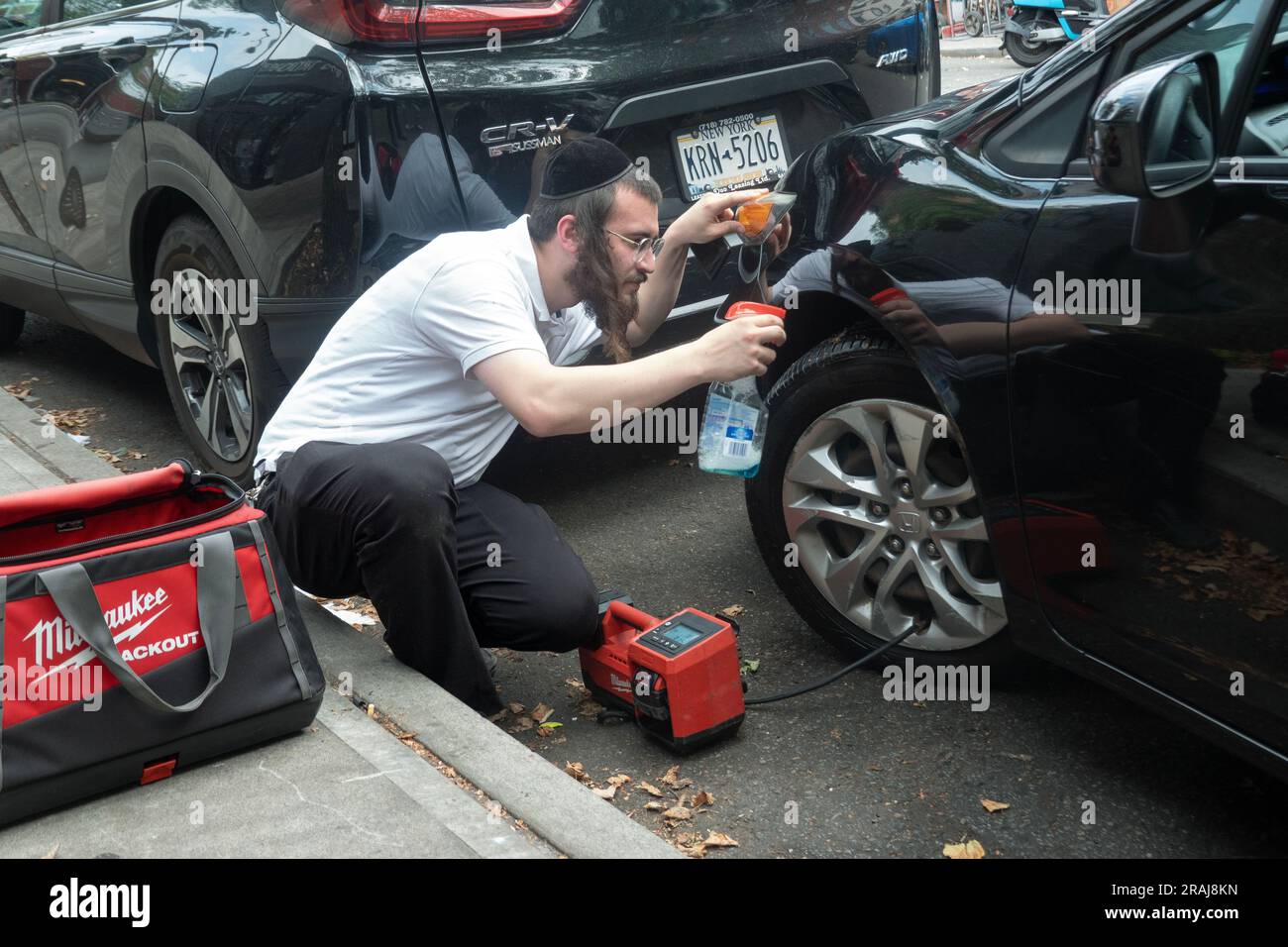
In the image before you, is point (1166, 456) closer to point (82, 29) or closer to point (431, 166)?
point (431, 166)

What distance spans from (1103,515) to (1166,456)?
0.19 metres

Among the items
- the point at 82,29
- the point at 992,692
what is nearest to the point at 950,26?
the point at 82,29

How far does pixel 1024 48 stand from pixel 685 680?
1370 centimetres

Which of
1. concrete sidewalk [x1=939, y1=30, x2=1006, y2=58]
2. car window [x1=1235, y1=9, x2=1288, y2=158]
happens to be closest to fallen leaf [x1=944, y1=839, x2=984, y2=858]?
car window [x1=1235, y1=9, x2=1288, y2=158]

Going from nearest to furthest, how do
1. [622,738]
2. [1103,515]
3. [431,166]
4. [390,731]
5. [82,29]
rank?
[1103,515] → [390,731] → [622,738] → [431,166] → [82,29]

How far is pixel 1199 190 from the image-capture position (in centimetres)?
234

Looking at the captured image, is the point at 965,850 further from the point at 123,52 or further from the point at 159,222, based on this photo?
the point at 123,52

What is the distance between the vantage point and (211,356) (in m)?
4.50

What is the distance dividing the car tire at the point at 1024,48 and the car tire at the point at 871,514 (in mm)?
12900

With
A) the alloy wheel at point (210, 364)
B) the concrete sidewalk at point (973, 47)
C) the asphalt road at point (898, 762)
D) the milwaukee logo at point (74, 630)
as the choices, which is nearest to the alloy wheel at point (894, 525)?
the asphalt road at point (898, 762)

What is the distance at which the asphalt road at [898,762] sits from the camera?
9.02ft

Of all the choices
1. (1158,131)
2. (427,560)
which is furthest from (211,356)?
(1158,131)

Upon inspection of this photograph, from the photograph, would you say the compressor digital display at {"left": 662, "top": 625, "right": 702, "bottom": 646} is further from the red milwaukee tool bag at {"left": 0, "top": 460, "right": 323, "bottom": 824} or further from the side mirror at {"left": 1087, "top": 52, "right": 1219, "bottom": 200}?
the side mirror at {"left": 1087, "top": 52, "right": 1219, "bottom": 200}

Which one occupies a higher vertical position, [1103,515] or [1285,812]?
[1103,515]
